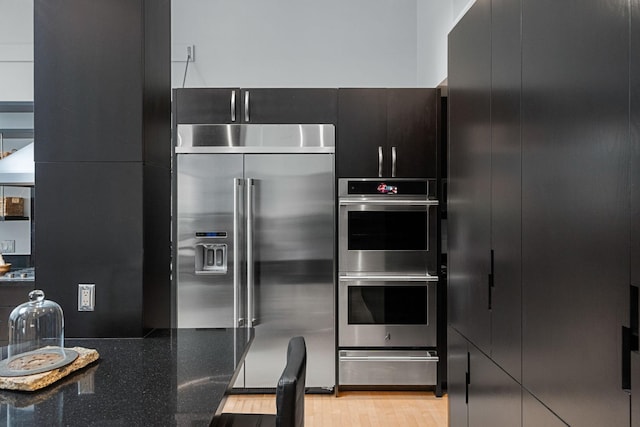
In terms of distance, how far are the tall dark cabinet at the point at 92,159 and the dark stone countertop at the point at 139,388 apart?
200 mm

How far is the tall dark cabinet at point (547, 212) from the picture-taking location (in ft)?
3.59

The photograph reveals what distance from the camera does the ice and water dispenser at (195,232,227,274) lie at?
352 centimetres

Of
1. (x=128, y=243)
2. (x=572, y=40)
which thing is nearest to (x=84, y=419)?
(x=128, y=243)

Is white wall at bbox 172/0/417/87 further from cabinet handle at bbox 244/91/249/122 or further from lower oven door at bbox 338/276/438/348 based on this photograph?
lower oven door at bbox 338/276/438/348

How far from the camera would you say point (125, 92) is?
1935 millimetres

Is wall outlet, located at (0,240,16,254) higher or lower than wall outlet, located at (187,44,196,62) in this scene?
lower

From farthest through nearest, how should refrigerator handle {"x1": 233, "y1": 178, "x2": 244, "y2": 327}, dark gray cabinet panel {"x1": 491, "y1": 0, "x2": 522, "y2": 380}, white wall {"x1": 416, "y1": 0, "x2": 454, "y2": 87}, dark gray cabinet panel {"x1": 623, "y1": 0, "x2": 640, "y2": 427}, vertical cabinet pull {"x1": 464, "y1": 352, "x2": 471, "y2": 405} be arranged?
refrigerator handle {"x1": 233, "y1": 178, "x2": 244, "y2": 327}, white wall {"x1": 416, "y1": 0, "x2": 454, "y2": 87}, vertical cabinet pull {"x1": 464, "y1": 352, "x2": 471, "y2": 405}, dark gray cabinet panel {"x1": 491, "y1": 0, "x2": 522, "y2": 380}, dark gray cabinet panel {"x1": 623, "y1": 0, "x2": 640, "y2": 427}

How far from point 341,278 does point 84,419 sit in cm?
252

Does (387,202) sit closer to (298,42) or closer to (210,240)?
(210,240)

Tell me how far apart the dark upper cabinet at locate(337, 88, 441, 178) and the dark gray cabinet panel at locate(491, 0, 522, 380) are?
1.73 meters

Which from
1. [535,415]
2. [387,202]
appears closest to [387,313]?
[387,202]

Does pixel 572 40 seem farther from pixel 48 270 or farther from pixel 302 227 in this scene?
pixel 302 227

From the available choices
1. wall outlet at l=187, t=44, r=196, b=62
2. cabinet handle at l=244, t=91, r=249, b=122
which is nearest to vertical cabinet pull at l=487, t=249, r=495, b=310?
cabinet handle at l=244, t=91, r=249, b=122

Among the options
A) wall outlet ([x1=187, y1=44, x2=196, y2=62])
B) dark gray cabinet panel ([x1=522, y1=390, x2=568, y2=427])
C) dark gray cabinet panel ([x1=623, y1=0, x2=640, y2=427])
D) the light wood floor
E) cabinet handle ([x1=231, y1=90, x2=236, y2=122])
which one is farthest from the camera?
wall outlet ([x1=187, y1=44, x2=196, y2=62])
